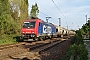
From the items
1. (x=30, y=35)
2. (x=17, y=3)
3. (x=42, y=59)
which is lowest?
(x=42, y=59)

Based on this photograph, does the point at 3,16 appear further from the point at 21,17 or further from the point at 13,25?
the point at 21,17

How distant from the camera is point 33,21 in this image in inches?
1026

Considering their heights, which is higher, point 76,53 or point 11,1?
point 11,1

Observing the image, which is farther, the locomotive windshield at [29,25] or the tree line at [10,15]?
the tree line at [10,15]

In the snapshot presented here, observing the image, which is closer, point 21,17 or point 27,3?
point 21,17

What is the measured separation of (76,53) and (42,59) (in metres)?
3.28

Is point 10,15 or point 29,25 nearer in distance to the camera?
point 29,25

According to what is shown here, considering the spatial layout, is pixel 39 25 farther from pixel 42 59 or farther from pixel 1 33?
pixel 42 59

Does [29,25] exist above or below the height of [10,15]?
below

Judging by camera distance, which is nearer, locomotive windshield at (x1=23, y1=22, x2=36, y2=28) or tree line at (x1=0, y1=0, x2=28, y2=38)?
locomotive windshield at (x1=23, y1=22, x2=36, y2=28)

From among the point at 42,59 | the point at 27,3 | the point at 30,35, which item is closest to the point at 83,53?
the point at 42,59

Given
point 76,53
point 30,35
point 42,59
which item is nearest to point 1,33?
point 30,35

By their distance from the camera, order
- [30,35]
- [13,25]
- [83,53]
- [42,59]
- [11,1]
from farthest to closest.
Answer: [11,1] → [13,25] → [30,35] → [42,59] → [83,53]

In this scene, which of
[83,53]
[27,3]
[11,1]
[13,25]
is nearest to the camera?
[83,53]
